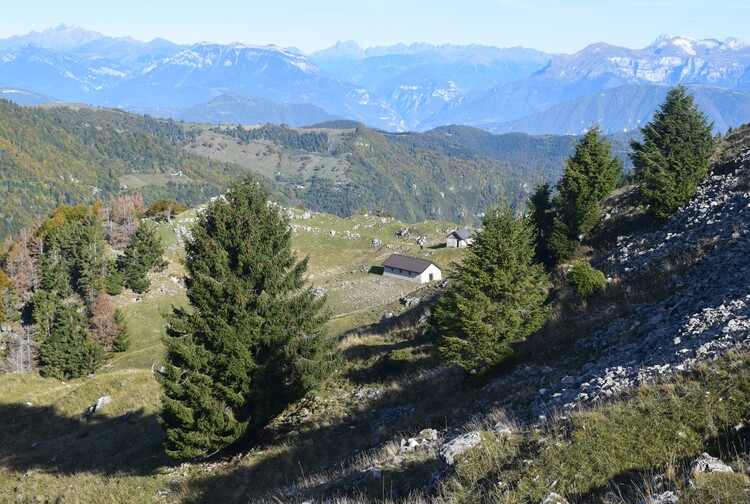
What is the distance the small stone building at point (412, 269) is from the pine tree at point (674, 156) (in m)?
43.0

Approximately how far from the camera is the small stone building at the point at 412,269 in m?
81.7

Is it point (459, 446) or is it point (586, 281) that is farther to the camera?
point (586, 281)

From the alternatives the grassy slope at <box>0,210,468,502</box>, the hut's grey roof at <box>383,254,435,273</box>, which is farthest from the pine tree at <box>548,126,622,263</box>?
the hut's grey roof at <box>383,254,435,273</box>

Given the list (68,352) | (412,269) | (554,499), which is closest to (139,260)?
(68,352)

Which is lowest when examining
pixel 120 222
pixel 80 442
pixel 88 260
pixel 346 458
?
pixel 80 442

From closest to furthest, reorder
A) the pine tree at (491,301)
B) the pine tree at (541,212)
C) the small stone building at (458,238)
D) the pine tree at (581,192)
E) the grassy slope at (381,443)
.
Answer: the grassy slope at (381,443) → the pine tree at (491,301) → the pine tree at (581,192) → the pine tree at (541,212) → the small stone building at (458,238)

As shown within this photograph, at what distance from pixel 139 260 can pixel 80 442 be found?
5098cm

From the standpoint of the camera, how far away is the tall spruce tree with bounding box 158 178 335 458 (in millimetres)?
18922

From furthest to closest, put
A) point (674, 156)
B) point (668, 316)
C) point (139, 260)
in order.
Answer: point (139, 260), point (674, 156), point (668, 316)

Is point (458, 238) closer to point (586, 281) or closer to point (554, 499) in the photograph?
point (586, 281)

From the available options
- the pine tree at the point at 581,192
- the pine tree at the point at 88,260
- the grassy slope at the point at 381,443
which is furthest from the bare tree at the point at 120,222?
the pine tree at the point at 581,192

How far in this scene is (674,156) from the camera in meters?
35.7

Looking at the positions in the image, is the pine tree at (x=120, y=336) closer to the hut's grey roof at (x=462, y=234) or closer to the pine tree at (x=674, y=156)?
the pine tree at (x=674, y=156)

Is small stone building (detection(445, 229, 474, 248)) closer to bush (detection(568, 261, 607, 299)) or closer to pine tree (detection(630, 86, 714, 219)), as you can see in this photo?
pine tree (detection(630, 86, 714, 219))
